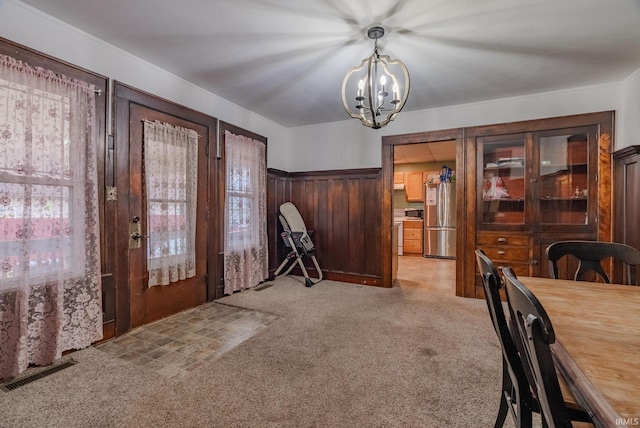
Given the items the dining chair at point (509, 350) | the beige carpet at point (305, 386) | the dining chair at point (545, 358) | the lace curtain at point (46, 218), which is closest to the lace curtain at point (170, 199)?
the lace curtain at point (46, 218)

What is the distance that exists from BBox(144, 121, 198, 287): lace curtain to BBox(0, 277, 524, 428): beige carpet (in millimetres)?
992

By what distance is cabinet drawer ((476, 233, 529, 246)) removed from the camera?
140 inches

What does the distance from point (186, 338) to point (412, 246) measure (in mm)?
6012

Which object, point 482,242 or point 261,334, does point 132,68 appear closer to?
point 261,334

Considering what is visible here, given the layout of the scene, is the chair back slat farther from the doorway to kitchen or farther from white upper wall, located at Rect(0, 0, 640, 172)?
the doorway to kitchen

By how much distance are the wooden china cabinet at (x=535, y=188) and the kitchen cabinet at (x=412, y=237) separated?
3.59 meters

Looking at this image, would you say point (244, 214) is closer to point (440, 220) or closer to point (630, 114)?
point (630, 114)

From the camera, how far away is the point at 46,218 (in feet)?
6.80

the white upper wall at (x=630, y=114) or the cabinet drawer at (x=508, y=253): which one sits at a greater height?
the white upper wall at (x=630, y=114)

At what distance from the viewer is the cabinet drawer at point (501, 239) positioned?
356 centimetres

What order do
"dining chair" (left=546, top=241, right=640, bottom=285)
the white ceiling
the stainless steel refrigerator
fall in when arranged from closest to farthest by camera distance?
"dining chair" (left=546, top=241, right=640, bottom=285) → the white ceiling → the stainless steel refrigerator

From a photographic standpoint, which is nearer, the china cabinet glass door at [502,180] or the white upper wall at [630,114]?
the white upper wall at [630,114]

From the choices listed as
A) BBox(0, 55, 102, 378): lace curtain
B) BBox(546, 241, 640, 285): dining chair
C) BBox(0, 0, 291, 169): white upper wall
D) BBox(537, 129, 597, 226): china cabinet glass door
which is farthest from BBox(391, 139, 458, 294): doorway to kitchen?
BBox(0, 55, 102, 378): lace curtain

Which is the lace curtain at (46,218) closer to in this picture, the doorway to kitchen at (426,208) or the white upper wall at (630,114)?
the doorway to kitchen at (426,208)
